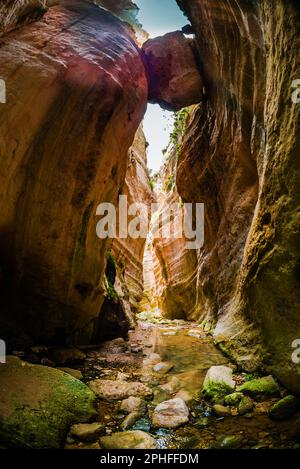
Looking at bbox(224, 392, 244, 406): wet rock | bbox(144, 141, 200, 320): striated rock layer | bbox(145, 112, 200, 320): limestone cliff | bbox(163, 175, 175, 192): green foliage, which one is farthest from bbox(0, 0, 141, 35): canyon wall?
bbox(163, 175, 175, 192): green foliage

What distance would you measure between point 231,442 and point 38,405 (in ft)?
5.80

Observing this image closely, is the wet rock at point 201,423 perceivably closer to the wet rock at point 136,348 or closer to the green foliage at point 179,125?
the wet rock at point 136,348

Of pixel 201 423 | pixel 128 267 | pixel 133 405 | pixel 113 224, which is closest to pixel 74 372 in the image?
pixel 133 405

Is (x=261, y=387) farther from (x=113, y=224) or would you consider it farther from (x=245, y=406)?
(x=113, y=224)

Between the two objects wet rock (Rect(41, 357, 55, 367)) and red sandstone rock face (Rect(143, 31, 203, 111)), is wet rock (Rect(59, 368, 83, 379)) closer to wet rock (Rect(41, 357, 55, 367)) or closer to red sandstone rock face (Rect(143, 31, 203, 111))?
wet rock (Rect(41, 357, 55, 367))

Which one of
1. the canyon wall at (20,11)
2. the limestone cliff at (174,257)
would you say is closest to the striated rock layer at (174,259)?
the limestone cliff at (174,257)

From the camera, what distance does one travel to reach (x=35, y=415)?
2539 millimetres

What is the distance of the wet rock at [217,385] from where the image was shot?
330cm

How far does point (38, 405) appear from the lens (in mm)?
2678

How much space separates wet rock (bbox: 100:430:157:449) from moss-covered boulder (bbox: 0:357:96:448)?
40cm

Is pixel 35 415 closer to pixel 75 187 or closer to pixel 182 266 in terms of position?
pixel 75 187

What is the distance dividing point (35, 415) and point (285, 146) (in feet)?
11.9

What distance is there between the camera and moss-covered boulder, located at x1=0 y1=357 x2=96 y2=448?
2.31 meters
